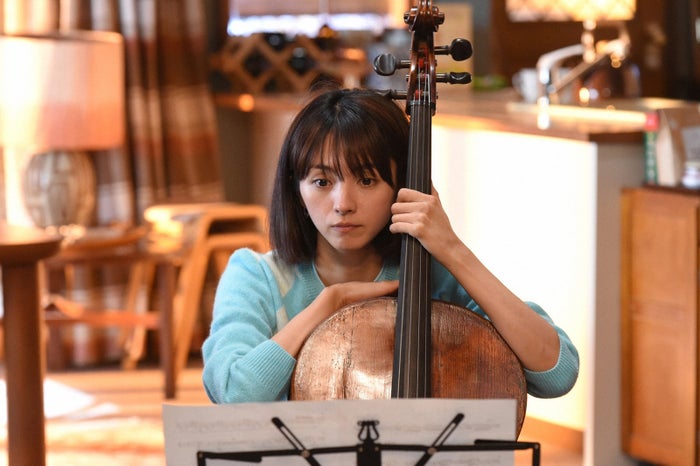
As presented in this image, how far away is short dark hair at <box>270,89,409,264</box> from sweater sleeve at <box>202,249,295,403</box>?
0.06 m

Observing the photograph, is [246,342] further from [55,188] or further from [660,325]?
[55,188]

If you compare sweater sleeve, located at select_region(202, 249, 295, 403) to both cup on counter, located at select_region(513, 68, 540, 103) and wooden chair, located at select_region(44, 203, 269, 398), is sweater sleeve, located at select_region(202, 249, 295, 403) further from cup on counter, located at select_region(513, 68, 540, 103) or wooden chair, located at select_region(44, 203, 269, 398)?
cup on counter, located at select_region(513, 68, 540, 103)

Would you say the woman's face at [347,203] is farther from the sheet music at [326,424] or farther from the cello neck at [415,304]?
the sheet music at [326,424]

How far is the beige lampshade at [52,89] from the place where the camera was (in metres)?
3.37

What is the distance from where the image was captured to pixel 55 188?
3.51 meters

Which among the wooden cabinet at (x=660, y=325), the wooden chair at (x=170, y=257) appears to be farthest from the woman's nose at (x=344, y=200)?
the wooden chair at (x=170, y=257)

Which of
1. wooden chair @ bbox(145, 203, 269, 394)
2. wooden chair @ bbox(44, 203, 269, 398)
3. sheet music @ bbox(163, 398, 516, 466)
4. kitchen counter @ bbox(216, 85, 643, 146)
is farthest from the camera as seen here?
wooden chair @ bbox(145, 203, 269, 394)

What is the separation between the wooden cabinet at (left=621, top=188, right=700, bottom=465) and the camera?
2.74 meters

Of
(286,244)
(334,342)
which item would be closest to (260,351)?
(334,342)

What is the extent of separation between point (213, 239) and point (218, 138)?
0.87 meters

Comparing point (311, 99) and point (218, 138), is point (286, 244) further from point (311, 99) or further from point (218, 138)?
point (218, 138)

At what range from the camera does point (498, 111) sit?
11.4 feet

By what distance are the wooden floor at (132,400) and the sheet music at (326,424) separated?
1929 mm

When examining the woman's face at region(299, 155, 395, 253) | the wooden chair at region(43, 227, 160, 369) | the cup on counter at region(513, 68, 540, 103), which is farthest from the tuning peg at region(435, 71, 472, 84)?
the cup on counter at region(513, 68, 540, 103)
